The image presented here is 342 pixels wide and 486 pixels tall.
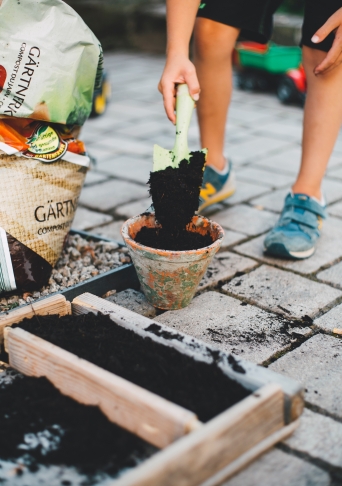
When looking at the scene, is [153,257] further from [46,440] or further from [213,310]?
[46,440]

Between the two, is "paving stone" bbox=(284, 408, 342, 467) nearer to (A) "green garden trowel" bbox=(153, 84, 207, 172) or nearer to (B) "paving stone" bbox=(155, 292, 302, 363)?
(B) "paving stone" bbox=(155, 292, 302, 363)

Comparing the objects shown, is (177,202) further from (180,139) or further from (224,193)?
(224,193)

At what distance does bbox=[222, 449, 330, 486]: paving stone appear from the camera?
3.93ft

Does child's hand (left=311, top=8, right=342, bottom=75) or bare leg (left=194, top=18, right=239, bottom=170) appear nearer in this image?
child's hand (left=311, top=8, right=342, bottom=75)

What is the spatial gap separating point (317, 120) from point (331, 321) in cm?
92

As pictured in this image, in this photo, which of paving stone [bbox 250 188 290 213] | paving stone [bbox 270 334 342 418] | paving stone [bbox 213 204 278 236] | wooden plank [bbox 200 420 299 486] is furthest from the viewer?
paving stone [bbox 250 188 290 213]

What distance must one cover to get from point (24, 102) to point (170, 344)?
0.91m

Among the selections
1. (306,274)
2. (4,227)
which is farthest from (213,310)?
(4,227)

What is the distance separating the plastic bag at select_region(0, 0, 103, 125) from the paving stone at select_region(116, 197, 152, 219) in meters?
0.90

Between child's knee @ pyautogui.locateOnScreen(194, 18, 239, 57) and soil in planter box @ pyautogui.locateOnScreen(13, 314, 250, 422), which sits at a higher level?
child's knee @ pyautogui.locateOnScreen(194, 18, 239, 57)

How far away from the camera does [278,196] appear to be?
9.82ft

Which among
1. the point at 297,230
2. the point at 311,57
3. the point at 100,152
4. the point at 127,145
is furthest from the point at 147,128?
the point at 297,230

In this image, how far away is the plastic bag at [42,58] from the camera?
170cm

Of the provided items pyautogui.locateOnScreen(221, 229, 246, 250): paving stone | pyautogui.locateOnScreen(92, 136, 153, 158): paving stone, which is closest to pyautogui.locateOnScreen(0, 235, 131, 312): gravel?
pyautogui.locateOnScreen(221, 229, 246, 250): paving stone
